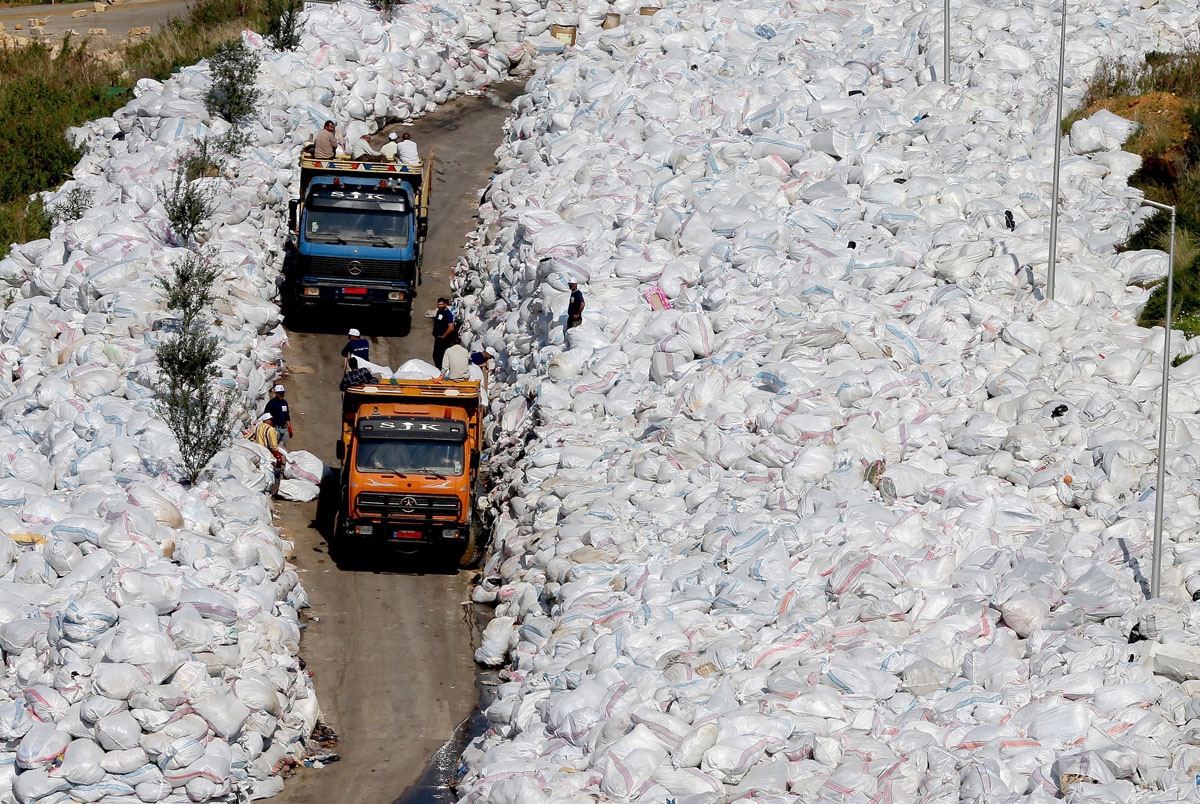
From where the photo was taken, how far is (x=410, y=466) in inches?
728

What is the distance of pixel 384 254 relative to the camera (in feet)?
75.4

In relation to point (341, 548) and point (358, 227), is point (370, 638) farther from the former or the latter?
Result: point (358, 227)

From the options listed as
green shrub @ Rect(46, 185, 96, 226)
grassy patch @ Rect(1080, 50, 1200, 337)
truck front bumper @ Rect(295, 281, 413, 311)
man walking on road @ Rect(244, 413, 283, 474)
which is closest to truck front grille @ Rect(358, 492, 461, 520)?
man walking on road @ Rect(244, 413, 283, 474)

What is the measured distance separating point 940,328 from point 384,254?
8.62m

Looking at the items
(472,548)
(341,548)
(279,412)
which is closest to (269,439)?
(279,412)

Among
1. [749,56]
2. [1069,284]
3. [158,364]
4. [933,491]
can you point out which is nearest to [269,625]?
[158,364]

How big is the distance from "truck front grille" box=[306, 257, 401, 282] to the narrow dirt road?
125 centimetres

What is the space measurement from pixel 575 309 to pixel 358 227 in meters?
4.15

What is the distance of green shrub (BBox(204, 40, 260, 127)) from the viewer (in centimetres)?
2695

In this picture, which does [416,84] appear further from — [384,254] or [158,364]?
[158,364]

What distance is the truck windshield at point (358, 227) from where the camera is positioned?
2305cm

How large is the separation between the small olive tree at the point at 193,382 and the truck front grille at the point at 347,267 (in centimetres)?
161

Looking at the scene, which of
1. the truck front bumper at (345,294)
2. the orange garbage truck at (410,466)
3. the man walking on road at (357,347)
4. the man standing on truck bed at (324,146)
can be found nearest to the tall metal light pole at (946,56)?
the truck front bumper at (345,294)

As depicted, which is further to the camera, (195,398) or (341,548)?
(341,548)
